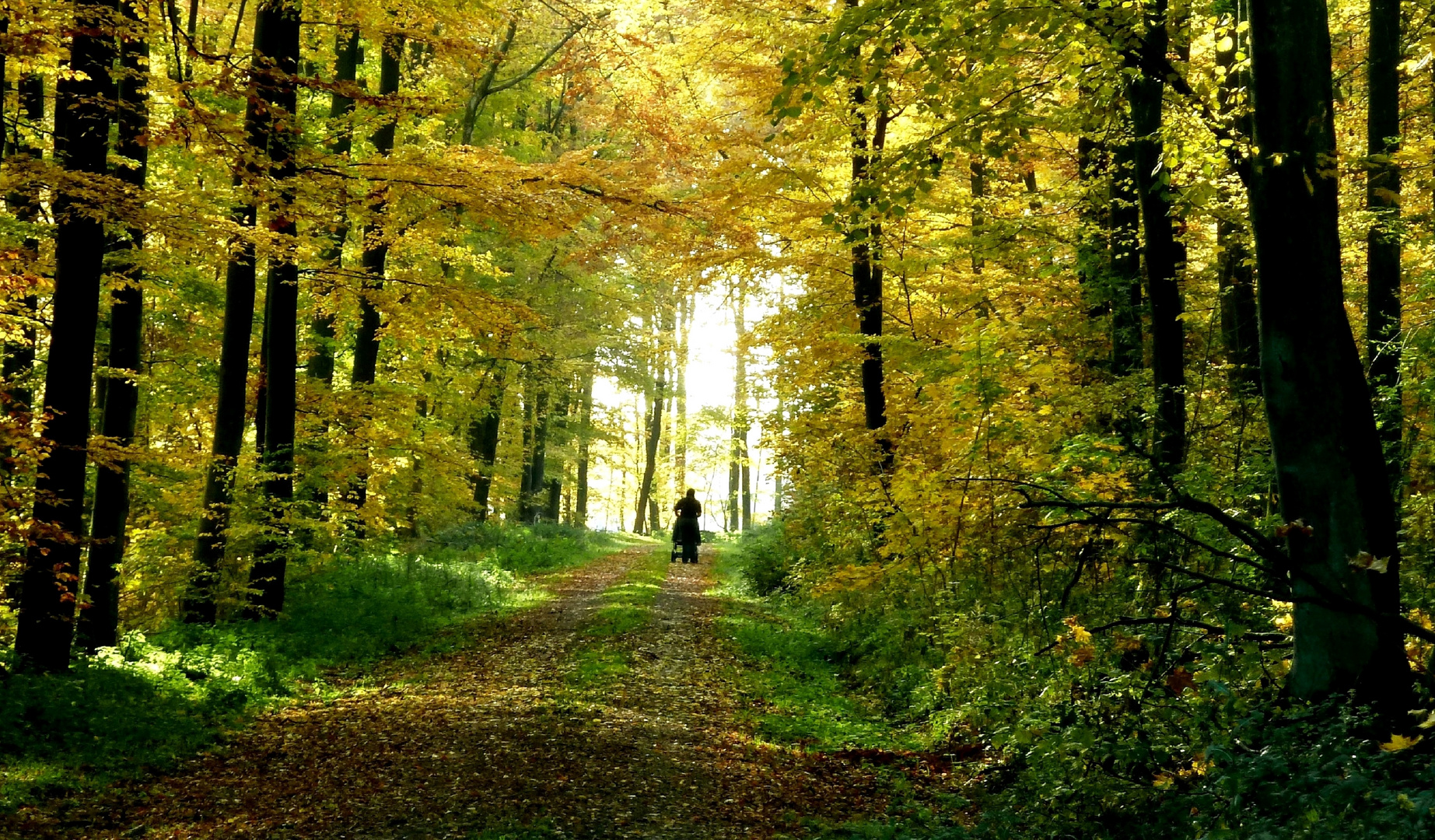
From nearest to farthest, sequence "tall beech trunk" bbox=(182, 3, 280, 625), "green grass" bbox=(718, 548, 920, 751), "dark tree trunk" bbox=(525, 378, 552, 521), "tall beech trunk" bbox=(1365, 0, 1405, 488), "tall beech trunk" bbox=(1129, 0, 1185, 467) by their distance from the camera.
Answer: "tall beech trunk" bbox=(1365, 0, 1405, 488), "green grass" bbox=(718, 548, 920, 751), "tall beech trunk" bbox=(1129, 0, 1185, 467), "tall beech trunk" bbox=(182, 3, 280, 625), "dark tree trunk" bbox=(525, 378, 552, 521)

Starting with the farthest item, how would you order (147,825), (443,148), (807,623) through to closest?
(807,623)
(443,148)
(147,825)

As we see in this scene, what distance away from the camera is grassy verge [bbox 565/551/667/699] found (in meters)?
9.42

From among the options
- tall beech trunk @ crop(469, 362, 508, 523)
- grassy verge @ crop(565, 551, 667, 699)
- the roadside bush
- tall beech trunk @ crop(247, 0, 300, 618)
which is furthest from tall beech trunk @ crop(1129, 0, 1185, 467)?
tall beech trunk @ crop(469, 362, 508, 523)

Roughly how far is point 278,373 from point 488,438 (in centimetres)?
1296

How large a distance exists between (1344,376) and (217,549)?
10514 mm

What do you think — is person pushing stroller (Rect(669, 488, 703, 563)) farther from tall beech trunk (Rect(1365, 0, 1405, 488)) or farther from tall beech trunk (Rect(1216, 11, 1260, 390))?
tall beech trunk (Rect(1365, 0, 1405, 488))

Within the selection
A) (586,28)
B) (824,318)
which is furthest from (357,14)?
(824,318)

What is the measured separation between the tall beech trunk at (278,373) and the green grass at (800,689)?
5.46 meters

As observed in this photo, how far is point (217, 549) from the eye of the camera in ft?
34.3

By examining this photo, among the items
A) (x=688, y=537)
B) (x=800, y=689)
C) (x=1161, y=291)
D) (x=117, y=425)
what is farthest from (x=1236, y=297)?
(x=688, y=537)

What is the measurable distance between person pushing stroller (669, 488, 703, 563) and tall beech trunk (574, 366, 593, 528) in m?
4.66

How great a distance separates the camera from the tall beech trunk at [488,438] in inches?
900

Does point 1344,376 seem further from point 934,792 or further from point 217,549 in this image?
point 217,549

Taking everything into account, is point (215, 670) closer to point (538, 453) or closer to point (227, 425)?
point (227, 425)
